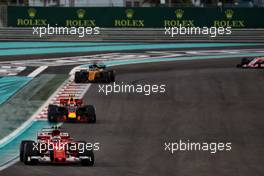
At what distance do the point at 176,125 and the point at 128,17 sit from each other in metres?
30.3

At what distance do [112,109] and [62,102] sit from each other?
3.03 m

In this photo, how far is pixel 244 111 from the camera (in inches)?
1213

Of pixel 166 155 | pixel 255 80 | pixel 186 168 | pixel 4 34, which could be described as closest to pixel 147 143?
pixel 166 155

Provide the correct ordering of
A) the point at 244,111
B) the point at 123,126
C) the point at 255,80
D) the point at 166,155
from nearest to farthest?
the point at 166,155, the point at 123,126, the point at 244,111, the point at 255,80

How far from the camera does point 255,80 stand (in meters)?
39.3

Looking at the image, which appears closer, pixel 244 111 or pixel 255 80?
pixel 244 111

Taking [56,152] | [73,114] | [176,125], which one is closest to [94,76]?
[73,114]

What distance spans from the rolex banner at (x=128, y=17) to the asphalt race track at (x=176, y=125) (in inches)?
547

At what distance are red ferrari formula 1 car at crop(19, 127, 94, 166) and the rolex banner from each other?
3576cm

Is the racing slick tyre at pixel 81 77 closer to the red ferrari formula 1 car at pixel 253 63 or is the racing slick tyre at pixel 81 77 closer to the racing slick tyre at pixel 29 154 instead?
the red ferrari formula 1 car at pixel 253 63

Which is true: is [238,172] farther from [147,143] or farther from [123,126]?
[123,126]

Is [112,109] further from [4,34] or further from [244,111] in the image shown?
[4,34]

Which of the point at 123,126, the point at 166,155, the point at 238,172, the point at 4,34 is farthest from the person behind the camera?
the point at 4,34

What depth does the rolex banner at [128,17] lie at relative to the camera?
56969mm
